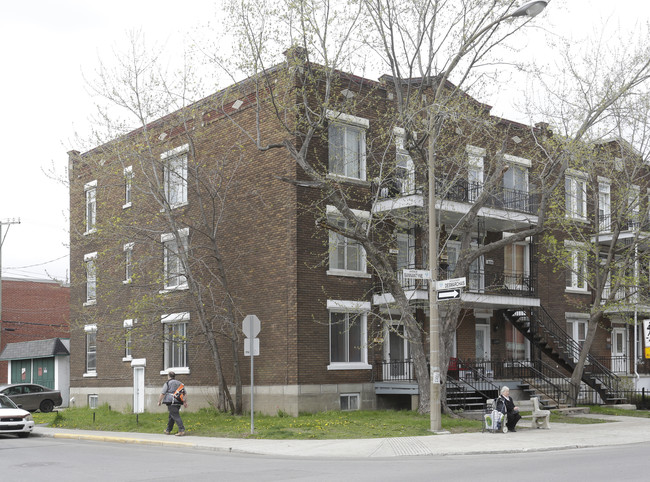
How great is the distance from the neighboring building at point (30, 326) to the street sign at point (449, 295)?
27.7 m

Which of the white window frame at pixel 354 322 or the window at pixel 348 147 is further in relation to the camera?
the window at pixel 348 147

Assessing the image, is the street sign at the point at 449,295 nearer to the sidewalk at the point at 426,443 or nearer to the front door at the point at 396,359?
the sidewalk at the point at 426,443

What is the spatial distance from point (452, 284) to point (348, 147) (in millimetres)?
9075

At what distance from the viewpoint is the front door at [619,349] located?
35094 millimetres

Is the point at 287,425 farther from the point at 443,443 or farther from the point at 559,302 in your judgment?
the point at 559,302

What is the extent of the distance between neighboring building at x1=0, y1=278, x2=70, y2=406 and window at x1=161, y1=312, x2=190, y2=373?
1343cm

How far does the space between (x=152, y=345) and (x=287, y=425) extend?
10.4 metres

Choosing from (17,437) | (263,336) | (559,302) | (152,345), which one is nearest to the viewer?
(17,437)

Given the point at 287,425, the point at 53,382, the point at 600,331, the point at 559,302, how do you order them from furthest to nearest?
the point at 53,382 → the point at 600,331 → the point at 559,302 → the point at 287,425

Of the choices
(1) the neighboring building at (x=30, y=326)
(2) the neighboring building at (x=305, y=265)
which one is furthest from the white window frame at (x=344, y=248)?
(1) the neighboring building at (x=30, y=326)

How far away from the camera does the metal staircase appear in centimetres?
2917

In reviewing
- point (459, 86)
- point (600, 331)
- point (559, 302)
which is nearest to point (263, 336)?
point (459, 86)

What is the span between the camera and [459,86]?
2205 cm

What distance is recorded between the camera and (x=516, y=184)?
30578 millimetres
